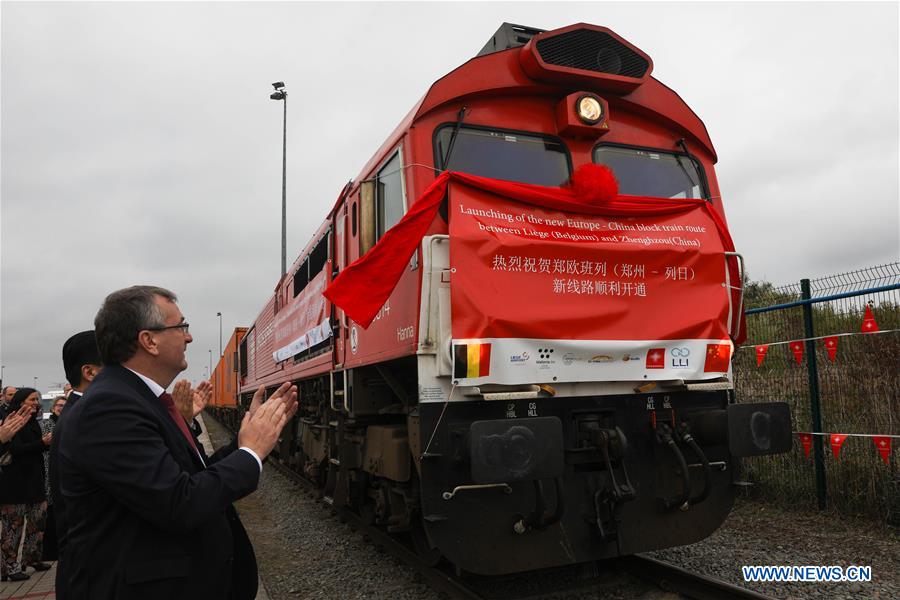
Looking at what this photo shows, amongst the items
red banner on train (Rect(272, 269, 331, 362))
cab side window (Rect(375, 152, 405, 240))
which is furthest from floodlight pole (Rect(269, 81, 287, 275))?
cab side window (Rect(375, 152, 405, 240))

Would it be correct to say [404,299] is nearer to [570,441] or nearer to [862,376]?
[570,441]

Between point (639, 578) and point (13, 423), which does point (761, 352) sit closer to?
point (639, 578)

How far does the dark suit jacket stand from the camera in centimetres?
203

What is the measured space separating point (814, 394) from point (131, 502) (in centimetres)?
648

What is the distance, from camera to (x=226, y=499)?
2.15 m

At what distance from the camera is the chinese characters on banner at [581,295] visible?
4.12m

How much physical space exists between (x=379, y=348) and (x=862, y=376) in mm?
4590

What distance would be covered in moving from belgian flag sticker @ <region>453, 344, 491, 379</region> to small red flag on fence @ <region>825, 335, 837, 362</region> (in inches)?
162

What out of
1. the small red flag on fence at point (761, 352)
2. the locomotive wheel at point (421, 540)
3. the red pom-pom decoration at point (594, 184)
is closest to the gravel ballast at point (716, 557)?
the locomotive wheel at point (421, 540)

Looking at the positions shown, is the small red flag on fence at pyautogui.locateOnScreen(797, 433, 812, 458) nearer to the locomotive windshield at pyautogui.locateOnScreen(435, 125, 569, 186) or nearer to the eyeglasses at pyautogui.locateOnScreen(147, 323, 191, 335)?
the locomotive windshield at pyautogui.locateOnScreen(435, 125, 569, 186)

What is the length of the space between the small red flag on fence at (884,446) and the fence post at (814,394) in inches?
25.7

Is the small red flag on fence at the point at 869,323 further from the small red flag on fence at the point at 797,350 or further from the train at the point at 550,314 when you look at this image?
the train at the point at 550,314

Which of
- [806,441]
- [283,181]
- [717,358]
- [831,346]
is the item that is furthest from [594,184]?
[283,181]

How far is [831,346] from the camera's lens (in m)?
6.40
